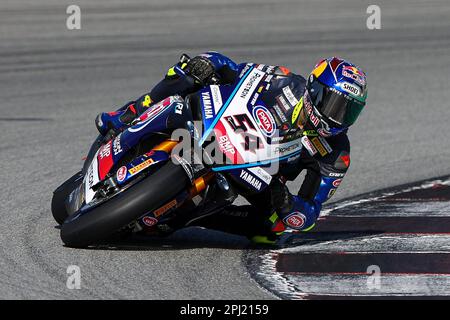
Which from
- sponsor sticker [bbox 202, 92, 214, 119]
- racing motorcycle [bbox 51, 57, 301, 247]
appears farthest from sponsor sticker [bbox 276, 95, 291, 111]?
sponsor sticker [bbox 202, 92, 214, 119]

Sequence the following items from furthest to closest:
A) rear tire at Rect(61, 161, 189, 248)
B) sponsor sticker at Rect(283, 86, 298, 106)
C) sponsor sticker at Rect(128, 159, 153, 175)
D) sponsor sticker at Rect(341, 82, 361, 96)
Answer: sponsor sticker at Rect(283, 86, 298, 106) → sponsor sticker at Rect(341, 82, 361, 96) → sponsor sticker at Rect(128, 159, 153, 175) → rear tire at Rect(61, 161, 189, 248)

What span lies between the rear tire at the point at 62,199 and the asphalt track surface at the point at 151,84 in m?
0.13

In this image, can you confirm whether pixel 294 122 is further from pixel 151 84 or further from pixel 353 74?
pixel 151 84

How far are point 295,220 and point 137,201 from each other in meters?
1.26

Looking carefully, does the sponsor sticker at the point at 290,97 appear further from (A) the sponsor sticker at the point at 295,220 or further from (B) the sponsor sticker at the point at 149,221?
(B) the sponsor sticker at the point at 149,221

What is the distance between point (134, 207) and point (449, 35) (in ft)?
41.6

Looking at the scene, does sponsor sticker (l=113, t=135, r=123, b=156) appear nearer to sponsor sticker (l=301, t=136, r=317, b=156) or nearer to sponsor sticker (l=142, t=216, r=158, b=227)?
sponsor sticker (l=142, t=216, r=158, b=227)

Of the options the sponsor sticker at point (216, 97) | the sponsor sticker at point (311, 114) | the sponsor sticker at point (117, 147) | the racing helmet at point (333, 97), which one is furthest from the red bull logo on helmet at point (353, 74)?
the sponsor sticker at point (117, 147)

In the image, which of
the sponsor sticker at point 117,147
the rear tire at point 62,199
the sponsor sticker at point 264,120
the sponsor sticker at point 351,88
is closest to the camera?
the sponsor sticker at point 264,120

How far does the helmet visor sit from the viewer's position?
22.6 ft

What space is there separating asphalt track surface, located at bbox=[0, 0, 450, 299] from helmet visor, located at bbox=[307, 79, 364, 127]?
1.14 meters

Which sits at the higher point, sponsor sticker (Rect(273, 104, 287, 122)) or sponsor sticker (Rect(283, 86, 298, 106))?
sponsor sticker (Rect(283, 86, 298, 106))

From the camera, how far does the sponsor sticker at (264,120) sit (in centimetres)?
675
